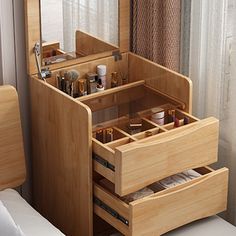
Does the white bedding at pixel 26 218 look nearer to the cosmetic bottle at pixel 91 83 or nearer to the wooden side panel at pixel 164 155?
the wooden side panel at pixel 164 155

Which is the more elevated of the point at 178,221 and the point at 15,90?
the point at 15,90

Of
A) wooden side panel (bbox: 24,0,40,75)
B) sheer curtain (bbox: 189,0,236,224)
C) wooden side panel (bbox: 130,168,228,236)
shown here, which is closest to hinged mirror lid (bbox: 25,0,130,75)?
wooden side panel (bbox: 24,0,40,75)

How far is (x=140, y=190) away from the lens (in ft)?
7.71

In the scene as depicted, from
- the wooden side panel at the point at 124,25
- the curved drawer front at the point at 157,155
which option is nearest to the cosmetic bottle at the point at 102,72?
the wooden side panel at the point at 124,25

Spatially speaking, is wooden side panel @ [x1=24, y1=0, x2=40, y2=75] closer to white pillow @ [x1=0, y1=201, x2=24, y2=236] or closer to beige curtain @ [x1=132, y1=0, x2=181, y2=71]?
beige curtain @ [x1=132, y1=0, x2=181, y2=71]

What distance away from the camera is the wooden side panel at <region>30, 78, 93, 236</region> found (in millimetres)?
2365

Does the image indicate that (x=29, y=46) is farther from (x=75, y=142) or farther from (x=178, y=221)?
(x=178, y=221)

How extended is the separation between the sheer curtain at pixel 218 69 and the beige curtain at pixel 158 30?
66 millimetres

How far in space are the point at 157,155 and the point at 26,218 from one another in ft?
1.51

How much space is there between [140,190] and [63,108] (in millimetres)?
368

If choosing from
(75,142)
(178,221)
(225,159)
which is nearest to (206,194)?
(178,221)

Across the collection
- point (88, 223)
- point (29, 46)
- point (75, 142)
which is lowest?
point (88, 223)

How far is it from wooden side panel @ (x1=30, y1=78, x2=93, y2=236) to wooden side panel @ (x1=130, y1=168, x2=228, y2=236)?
22cm

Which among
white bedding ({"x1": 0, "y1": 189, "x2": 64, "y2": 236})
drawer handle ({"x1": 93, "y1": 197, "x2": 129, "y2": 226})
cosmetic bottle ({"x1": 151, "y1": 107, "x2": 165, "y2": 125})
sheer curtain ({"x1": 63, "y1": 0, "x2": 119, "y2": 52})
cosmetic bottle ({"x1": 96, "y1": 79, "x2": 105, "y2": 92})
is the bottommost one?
white bedding ({"x1": 0, "y1": 189, "x2": 64, "y2": 236})
